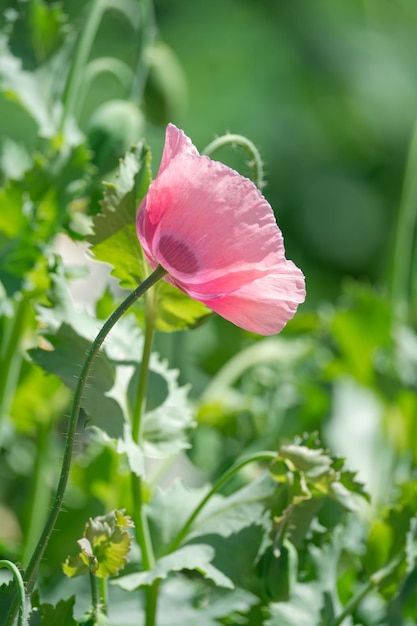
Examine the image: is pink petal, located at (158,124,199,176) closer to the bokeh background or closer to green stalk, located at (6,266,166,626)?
green stalk, located at (6,266,166,626)

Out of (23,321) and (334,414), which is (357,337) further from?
(23,321)

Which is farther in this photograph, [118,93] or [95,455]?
[118,93]

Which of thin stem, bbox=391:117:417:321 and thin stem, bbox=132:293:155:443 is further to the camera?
thin stem, bbox=391:117:417:321

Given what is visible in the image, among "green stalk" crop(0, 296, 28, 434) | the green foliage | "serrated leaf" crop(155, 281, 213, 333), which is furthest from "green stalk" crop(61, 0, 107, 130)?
"serrated leaf" crop(155, 281, 213, 333)

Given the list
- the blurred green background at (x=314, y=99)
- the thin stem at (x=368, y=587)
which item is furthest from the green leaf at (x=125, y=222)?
the blurred green background at (x=314, y=99)

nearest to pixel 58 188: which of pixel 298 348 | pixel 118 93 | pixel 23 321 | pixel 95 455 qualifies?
pixel 23 321

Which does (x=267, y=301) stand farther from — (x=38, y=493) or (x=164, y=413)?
(x=38, y=493)
